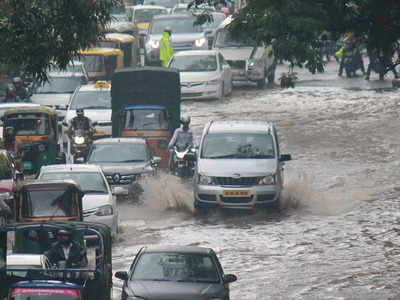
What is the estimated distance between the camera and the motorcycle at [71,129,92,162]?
29.3 m

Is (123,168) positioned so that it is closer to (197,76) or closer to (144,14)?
(197,76)

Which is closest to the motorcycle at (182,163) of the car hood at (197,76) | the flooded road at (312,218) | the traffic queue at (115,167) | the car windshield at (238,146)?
the traffic queue at (115,167)

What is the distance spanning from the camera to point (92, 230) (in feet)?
46.9

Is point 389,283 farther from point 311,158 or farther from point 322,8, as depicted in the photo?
point 311,158

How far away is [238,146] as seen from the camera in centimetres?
2403

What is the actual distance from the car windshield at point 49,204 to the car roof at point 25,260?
14.3ft

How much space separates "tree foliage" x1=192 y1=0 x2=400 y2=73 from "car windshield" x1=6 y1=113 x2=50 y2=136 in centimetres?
1222

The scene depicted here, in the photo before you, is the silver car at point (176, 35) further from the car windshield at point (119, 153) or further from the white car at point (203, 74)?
the car windshield at point (119, 153)

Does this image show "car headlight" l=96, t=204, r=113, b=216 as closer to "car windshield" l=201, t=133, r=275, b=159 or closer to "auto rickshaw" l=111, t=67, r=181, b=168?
"car windshield" l=201, t=133, r=275, b=159

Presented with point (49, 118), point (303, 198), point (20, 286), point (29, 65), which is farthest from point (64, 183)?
point (49, 118)

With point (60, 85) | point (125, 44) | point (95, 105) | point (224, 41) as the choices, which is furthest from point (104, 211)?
point (125, 44)

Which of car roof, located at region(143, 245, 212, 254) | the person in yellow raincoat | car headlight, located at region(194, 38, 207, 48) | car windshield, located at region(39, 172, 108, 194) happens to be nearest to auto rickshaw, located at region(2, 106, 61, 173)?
car windshield, located at region(39, 172, 108, 194)

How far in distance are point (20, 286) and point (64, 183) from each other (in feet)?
18.7

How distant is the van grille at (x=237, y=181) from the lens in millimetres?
23169
